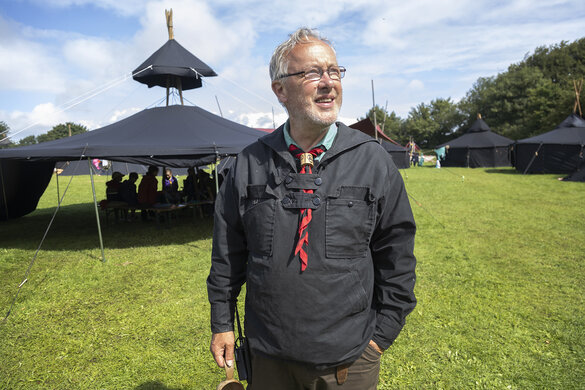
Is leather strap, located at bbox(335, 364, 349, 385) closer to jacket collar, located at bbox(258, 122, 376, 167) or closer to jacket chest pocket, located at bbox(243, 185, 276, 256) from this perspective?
jacket chest pocket, located at bbox(243, 185, 276, 256)

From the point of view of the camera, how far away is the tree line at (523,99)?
37.7 meters

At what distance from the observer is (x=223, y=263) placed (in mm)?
1622

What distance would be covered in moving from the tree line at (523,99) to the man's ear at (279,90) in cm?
3316

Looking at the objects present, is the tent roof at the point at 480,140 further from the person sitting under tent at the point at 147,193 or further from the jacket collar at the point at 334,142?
the jacket collar at the point at 334,142

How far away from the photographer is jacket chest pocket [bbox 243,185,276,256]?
57.2 inches

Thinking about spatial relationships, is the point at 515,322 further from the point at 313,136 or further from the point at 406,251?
the point at 313,136

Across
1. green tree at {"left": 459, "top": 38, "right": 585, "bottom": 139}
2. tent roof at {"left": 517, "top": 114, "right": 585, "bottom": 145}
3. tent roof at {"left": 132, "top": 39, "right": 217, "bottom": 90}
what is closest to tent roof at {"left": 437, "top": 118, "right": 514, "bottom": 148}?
tent roof at {"left": 517, "top": 114, "right": 585, "bottom": 145}

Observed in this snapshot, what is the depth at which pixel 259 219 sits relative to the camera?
147 centimetres

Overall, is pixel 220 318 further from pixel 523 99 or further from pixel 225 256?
pixel 523 99

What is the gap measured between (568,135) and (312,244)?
24.8m

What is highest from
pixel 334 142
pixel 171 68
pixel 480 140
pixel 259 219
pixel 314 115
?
pixel 171 68

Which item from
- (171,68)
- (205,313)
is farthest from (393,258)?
(171,68)

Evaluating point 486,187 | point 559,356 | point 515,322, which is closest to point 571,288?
point 515,322

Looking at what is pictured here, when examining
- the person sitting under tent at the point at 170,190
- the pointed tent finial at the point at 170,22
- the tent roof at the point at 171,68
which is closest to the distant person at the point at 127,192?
the person sitting under tent at the point at 170,190
